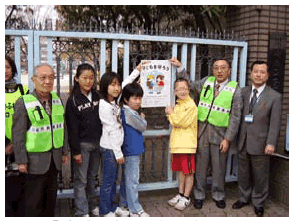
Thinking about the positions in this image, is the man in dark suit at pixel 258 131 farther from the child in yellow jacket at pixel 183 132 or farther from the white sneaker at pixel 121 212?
the white sneaker at pixel 121 212

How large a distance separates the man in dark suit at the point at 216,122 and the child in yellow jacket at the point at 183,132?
5.3 inches

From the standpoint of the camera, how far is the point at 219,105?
3756mm

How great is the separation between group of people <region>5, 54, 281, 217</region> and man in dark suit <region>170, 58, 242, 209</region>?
1 centimetres

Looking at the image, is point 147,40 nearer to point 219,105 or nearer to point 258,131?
point 219,105

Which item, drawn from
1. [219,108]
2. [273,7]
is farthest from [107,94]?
[273,7]

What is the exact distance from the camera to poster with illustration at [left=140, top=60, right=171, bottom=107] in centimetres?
393

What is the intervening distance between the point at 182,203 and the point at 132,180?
0.88 metres

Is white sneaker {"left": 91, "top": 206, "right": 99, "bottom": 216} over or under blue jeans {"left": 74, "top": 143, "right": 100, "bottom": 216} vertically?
under

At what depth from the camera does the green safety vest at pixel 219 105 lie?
375cm

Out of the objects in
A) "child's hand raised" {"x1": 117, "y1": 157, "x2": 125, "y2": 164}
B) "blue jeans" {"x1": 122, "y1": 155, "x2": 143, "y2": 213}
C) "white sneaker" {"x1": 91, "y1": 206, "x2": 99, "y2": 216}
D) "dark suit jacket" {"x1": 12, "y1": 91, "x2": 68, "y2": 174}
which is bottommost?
"white sneaker" {"x1": 91, "y1": 206, "x2": 99, "y2": 216}

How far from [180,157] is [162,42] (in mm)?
1660

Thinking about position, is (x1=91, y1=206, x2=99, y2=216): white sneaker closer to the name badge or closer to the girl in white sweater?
the girl in white sweater

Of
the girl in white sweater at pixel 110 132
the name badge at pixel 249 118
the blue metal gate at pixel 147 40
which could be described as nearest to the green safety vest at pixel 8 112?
the blue metal gate at pixel 147 40

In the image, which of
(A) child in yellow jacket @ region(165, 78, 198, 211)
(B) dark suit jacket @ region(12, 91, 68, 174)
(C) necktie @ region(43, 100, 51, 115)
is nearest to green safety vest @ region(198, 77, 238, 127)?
(A) child in yellow jacket @ region(165, 78, 198, 211)
